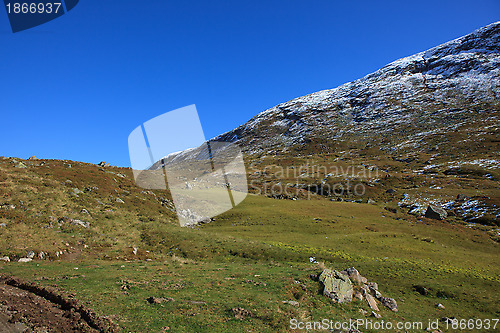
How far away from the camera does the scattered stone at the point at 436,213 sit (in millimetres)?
61491

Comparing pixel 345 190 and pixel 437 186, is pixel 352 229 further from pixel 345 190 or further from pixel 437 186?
pixel 437 186

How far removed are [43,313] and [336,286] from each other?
22.7 m

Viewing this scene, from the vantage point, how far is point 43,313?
13836 mm

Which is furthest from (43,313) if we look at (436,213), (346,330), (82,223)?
(436,213)

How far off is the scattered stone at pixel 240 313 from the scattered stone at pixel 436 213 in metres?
66.4

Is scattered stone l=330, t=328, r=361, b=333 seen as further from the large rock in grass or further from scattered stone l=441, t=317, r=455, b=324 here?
scattered stone l=441, t=317, r=455, b=324

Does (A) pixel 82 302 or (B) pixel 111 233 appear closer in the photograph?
(A) pixel 82 302

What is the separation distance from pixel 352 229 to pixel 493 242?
1045 inches

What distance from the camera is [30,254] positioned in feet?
80.8

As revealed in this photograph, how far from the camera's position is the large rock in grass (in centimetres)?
2158

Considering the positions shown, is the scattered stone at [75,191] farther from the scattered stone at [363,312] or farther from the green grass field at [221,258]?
the scattered stone at [363,312]

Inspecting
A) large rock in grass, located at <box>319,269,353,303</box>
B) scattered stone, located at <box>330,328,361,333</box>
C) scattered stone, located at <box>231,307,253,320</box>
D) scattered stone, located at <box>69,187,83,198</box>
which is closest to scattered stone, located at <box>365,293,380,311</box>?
large rock in grass, located at <box>319,269,353,303</box>

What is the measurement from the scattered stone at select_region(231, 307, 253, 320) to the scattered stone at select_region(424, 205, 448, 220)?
6643 centimetres

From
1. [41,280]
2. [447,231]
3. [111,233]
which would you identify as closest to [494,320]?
[447,231]
